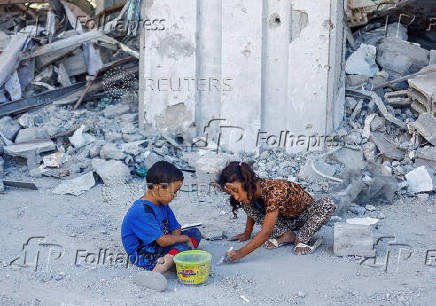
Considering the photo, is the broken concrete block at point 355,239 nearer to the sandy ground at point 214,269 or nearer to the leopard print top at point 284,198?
the sandy ground at point 214,269

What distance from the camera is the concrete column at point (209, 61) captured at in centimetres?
713

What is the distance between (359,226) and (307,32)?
120 inches

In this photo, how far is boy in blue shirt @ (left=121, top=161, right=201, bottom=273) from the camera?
164 inches

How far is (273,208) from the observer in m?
4.35

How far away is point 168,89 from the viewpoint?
287 inches

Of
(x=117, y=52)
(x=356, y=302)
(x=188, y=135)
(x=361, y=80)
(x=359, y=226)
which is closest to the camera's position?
(x=356, y=302)

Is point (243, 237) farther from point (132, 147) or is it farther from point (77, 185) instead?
point (132, 147)

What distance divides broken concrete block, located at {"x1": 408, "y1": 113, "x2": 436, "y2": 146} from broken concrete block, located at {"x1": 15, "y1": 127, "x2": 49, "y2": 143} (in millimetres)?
4224

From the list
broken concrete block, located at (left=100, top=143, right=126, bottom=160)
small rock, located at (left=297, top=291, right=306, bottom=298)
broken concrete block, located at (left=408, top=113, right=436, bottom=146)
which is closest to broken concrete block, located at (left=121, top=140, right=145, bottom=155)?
broken concrete block, located at (left=100, top=143, right=126, bottom=160)

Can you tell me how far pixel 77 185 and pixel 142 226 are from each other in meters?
2.31

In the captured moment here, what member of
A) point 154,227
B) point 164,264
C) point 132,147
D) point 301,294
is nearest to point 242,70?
point 132,147

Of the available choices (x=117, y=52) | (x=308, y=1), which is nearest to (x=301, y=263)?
(x=308, y=1)

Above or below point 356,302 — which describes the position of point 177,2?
above

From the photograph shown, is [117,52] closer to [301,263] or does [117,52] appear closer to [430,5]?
[430,5]
